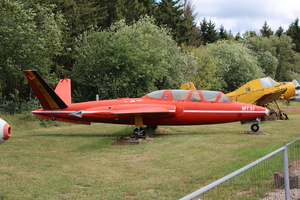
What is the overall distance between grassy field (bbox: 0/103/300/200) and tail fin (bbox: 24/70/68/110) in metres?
1.95

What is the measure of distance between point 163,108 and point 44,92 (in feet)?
16.8

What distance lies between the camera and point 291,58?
62.0 meters

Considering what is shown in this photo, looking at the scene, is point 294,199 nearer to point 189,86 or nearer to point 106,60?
point 189,86

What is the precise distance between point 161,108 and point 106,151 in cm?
364

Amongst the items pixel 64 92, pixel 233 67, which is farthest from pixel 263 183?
pixel 233 67

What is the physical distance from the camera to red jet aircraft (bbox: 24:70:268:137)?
13.0 m

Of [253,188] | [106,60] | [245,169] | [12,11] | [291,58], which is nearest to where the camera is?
[245,169]

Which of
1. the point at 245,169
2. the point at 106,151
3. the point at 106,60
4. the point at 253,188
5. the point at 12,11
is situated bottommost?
the point at 106,151

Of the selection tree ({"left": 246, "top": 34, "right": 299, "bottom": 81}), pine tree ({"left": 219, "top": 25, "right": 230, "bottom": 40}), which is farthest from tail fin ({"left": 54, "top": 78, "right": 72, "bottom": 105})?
pine tree ({"left": 219, "top": 25, "right": 230, "bottom": 40})

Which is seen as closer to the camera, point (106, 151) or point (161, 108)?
point (106, 151)

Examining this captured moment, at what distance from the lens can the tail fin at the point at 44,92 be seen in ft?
42.9

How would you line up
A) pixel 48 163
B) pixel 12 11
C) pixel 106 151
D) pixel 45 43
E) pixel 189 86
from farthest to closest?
pixel 45 43
pixel 12 11
pixel 189 86
pixel 106 151
pixel 48 163

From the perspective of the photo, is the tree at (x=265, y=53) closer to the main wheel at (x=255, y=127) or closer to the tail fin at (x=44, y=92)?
the main wheel at (x=255, y=127)

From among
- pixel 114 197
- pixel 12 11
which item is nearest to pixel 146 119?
pixel 114 197
